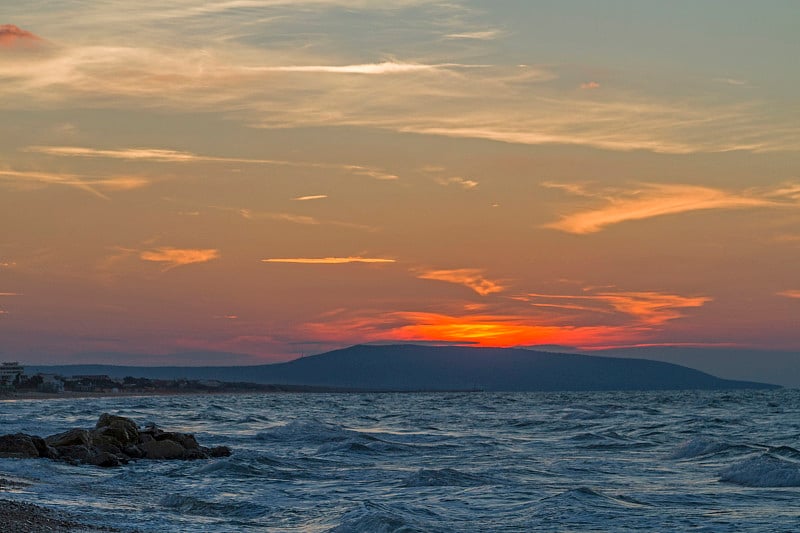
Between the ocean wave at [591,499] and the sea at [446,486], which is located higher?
the ocean wave at [591,499]

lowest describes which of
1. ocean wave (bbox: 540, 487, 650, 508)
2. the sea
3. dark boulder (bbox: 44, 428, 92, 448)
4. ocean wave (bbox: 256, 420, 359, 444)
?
ocean wave (bbox: 256, 420, 359, 444)

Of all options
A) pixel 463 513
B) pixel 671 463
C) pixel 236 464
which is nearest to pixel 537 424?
pixel 671 463

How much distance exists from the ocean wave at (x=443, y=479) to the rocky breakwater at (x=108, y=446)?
1242 cm

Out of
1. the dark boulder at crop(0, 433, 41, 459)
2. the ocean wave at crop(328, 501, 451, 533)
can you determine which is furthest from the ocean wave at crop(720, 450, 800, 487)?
the dark boulder at crop(0, 433, 41, 459)

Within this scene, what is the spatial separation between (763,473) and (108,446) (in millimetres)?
25414

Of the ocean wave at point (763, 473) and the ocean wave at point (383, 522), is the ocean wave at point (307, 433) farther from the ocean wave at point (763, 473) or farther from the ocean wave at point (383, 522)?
the ocean wave at point (383, 522)

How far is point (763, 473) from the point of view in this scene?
33.0 meters

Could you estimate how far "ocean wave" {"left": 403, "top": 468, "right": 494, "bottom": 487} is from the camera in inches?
1226

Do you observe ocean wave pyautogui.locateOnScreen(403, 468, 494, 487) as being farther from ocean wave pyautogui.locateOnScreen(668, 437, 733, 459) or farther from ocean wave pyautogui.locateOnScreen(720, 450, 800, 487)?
ocean wave pyautogui.locateOnScreen(668, 437, 733, 459)

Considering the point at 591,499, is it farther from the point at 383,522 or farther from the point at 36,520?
the point at 36,520

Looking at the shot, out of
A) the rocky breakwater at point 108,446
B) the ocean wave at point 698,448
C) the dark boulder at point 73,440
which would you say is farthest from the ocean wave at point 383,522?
the ocean wave at point 698,448

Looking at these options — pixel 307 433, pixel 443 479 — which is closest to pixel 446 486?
pixel 443 479

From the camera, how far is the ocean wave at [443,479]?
3114 centimetres

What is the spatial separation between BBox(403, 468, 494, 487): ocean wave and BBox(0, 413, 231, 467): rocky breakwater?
12.4m
